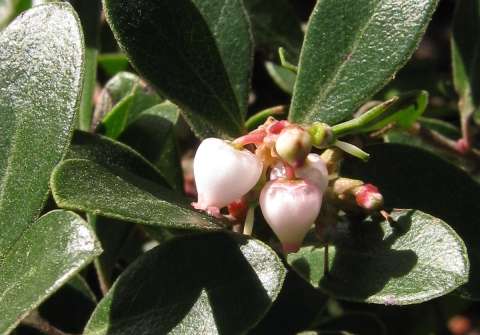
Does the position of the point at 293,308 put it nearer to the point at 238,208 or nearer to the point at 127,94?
the point at 238,208

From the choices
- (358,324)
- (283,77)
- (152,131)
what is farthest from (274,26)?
(358,324)

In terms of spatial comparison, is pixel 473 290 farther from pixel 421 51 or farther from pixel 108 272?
pixel 421 51

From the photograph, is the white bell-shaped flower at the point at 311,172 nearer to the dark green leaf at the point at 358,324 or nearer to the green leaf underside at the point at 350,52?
the green leaf underside at the point at 350,52

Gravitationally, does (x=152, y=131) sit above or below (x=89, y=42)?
below

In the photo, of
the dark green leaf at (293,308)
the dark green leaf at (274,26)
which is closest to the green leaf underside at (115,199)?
the dark green leaf at (293,308)

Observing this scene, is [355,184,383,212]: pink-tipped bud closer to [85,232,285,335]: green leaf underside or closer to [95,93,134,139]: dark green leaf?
[85,232,285,335]: green leaf underside

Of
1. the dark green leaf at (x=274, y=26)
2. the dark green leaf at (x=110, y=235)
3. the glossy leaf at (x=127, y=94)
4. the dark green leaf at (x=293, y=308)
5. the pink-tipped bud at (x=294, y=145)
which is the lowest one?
the dark green leaf at (x=293, y=308)

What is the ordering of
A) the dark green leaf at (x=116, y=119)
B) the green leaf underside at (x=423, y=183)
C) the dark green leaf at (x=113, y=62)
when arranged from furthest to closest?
the dark green leaf at (x=113, y=62) → the dark green leaf at (x=116, y=119) → the green leaf underside at (x=423, y=183)

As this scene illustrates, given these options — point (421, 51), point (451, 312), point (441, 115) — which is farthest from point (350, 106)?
point (421, 51)
